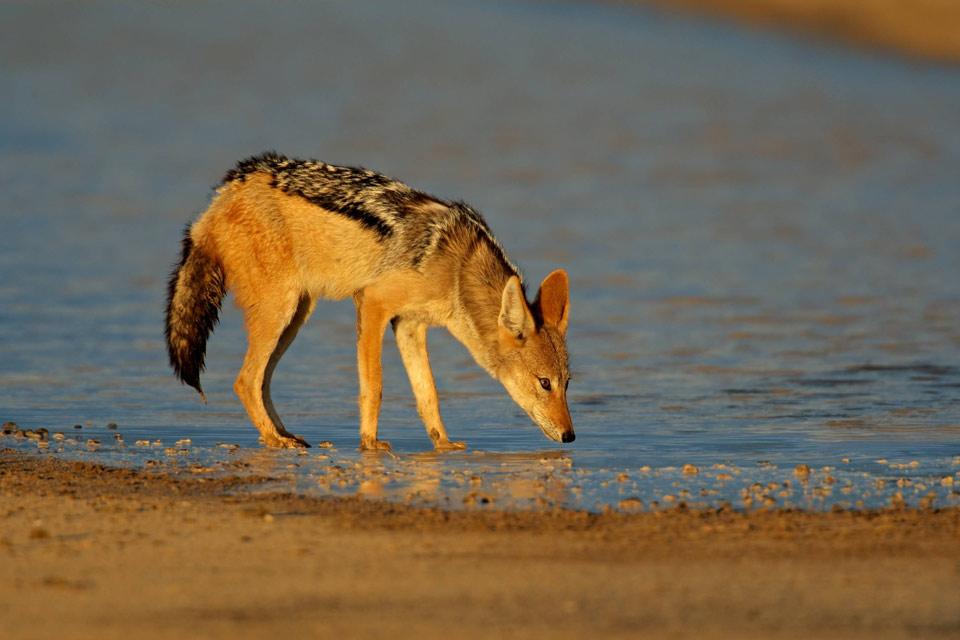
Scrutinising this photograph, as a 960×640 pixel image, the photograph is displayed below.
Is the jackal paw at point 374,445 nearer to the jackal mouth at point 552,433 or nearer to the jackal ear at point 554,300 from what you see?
the jackal mouth at point 552,433

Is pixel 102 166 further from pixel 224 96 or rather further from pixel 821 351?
pixel 821 351

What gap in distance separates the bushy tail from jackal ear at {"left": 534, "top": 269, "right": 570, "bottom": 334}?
2.26 metres

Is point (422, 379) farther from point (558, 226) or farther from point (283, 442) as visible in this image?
point (558, 226)

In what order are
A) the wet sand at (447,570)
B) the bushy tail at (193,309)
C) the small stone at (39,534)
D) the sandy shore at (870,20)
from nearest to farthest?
the wet sand at (447,570) → the small stone at (39,534) → the bushy tail at (193,309) → the sandy shore at (870,20)

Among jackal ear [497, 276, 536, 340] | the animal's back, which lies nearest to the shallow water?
jackal ear [497, 276, 536, 340]

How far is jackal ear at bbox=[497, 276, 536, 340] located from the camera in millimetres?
10814

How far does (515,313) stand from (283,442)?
1734 mm

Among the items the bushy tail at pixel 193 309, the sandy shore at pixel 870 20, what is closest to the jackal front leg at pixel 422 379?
the bushy tail at pixel 193 309

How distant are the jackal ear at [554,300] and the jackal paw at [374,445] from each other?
4.46 feet

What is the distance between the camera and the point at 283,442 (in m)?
10.8

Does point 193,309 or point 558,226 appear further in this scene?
point 558,226

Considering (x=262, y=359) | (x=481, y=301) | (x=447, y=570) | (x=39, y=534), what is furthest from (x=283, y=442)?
(x=447, y=570)

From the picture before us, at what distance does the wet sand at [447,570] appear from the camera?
5988mm

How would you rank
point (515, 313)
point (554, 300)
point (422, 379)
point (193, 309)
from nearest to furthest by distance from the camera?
point (515, 313) < point (554, 300) < point (422, 379) < point (193, 309)
